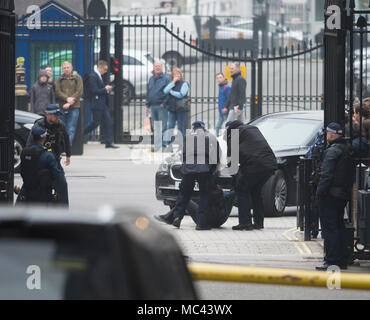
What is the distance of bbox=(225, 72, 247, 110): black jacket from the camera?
23922 millimetres

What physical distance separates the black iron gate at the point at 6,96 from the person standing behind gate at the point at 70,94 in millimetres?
10963

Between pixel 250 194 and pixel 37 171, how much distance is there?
351 cm

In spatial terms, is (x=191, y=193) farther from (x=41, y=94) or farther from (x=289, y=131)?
(x=41, y=94)

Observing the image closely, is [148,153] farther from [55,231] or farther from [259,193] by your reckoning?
[55,231]

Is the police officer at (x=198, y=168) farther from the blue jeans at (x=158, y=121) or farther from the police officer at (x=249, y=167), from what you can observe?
the blue jeans at (x=158, y=121)

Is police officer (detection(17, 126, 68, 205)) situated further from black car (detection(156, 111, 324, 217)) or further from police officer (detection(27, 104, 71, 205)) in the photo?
black car (detection(156, 111, 324, 217))

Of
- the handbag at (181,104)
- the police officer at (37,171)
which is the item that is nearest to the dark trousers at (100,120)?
the handbag at (181,104)

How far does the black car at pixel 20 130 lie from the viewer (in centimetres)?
1858

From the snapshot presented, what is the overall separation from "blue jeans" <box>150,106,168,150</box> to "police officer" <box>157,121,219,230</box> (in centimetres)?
983

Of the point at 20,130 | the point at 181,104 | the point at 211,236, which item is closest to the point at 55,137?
the point at 211,236

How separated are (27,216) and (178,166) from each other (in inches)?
452

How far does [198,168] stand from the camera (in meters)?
13.3

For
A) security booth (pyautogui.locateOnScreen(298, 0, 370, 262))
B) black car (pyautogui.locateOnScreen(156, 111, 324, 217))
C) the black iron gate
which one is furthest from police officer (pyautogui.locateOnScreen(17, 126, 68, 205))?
black car (pyautogui.locateOnScreen(156, 111, 324, 217))

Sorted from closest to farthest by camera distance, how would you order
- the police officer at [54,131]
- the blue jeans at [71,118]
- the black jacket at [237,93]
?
1. the police officer at [54,131]
2. the blue jeans at [71,118]
3. the black jacket at [237,93]
